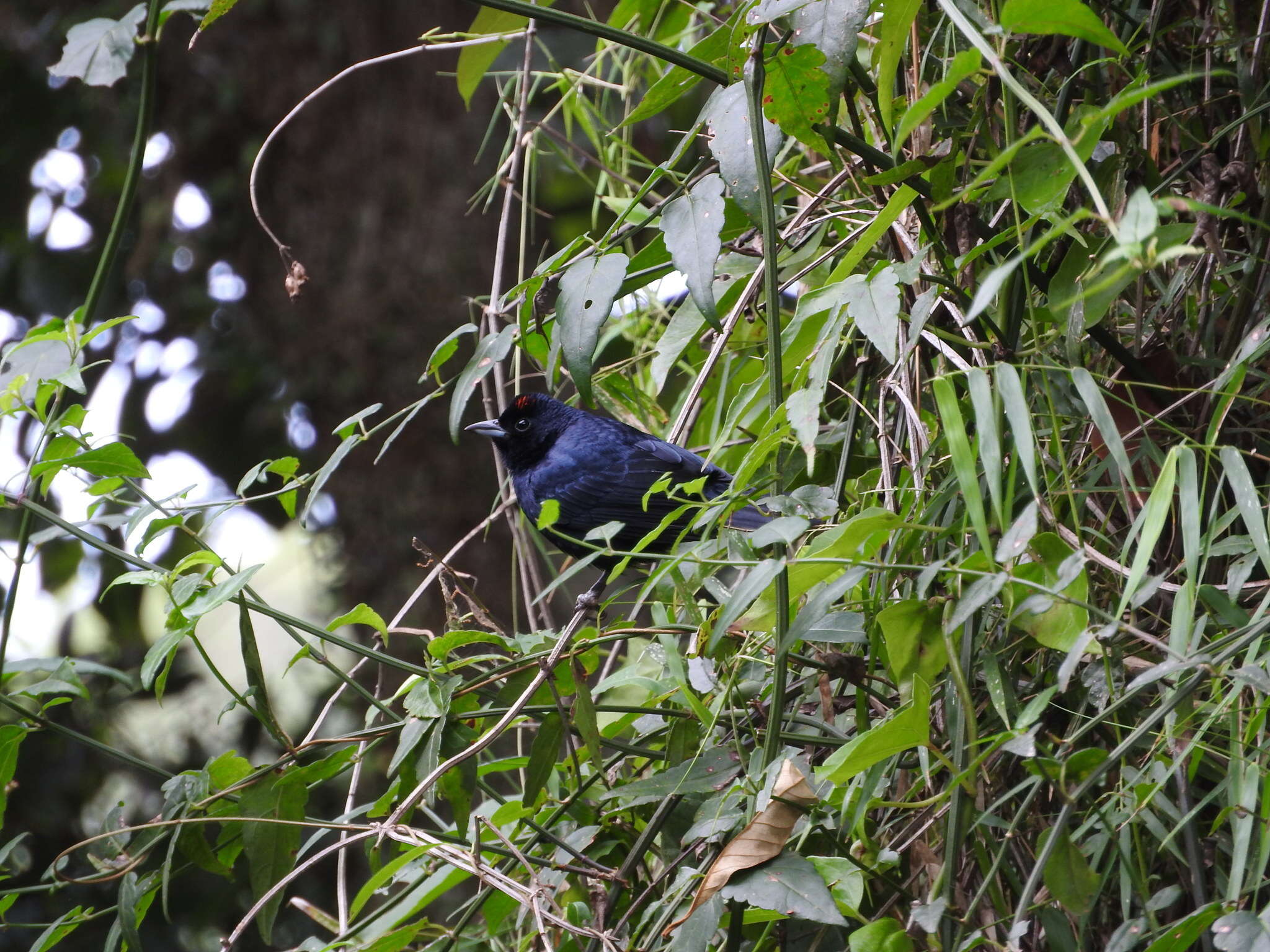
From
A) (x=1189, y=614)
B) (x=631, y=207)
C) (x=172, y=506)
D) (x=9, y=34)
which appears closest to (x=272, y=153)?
(x=9, y=34)

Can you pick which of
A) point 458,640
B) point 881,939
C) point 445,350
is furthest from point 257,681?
point 881,939

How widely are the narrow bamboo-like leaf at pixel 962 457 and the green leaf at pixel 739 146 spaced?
1.05ft

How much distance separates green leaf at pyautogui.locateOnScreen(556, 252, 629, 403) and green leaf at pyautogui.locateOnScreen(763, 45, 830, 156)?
0.28 m

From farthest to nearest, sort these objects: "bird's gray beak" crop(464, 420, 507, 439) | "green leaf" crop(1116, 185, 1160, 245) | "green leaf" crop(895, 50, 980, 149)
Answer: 1. "bird's gray beak" crop(464, 420, 507, 439)
2. "green leaf" crop(895, 50, 980, 149)
3. "green leaf" crop(1116, 185, 1160, 245)

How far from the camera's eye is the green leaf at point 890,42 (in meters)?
1.38

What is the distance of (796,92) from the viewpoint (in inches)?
55.7

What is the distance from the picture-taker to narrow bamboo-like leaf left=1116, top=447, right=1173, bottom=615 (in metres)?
1.12

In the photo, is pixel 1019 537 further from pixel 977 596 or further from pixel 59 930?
pixel 59 930

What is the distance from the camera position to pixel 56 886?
174cm

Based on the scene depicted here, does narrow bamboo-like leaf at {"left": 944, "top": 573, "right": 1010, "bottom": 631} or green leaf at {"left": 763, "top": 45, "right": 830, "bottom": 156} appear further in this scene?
green leaf at {"left": 763, "top": 45, "right": 830, "bottom": 156}

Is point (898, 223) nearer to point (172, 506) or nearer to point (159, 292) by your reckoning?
point (172, 506)

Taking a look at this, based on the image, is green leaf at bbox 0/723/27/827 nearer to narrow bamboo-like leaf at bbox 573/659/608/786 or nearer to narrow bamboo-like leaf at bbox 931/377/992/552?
narrow bamboo-like leaf at bbox 573/659/608/786

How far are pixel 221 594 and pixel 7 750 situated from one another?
0.60 meters

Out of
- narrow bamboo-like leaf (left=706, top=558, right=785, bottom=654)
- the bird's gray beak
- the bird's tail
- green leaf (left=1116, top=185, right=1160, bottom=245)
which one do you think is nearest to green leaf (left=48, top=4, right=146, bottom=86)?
the bird's gray beak
